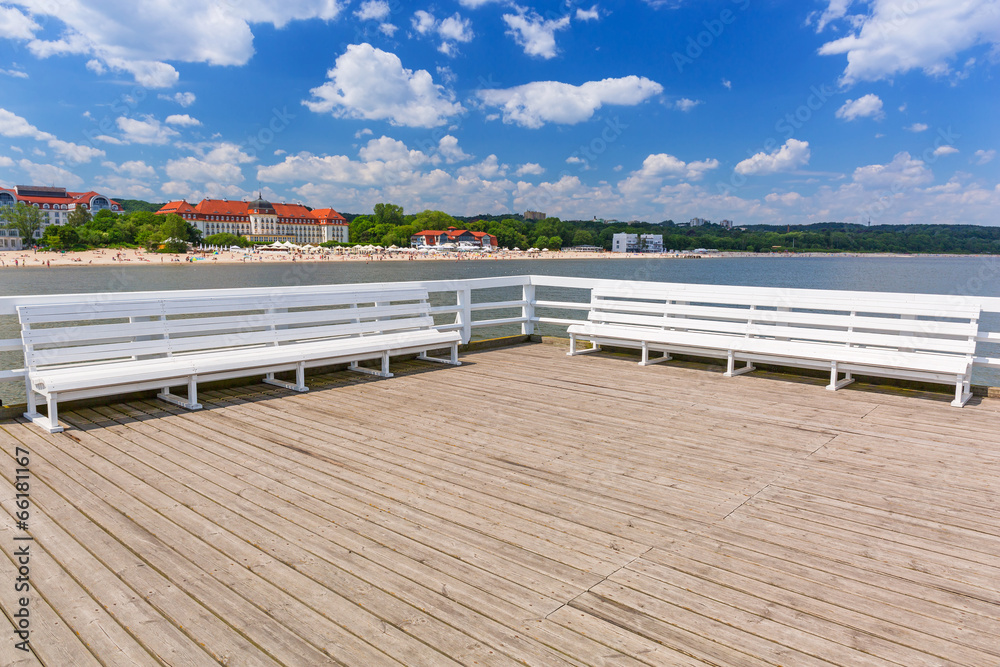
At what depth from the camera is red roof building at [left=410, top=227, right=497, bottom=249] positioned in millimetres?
158850

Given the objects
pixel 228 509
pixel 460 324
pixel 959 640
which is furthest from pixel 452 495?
pixel 460 324

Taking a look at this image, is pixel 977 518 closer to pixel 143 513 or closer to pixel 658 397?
pixel 658 397

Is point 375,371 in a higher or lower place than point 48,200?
lower

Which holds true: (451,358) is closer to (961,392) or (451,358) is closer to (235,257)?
(961,392)

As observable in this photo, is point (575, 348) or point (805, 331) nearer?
point (805, 331)

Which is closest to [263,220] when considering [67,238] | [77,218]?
[77,218]

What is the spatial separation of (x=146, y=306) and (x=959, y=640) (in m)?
5.70

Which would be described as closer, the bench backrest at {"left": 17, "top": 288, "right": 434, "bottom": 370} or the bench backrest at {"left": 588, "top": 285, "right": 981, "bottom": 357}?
the bench backrest at {"left": 17, "top": 288, "right": 434, "bottom": 370}

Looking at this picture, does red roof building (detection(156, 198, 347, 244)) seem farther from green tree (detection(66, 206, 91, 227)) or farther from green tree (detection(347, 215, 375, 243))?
green tree (detection(66, 206, 91, 227))

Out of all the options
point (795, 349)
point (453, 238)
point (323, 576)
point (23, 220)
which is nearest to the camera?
point (323, 576)

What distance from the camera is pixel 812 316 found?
21.6 ft

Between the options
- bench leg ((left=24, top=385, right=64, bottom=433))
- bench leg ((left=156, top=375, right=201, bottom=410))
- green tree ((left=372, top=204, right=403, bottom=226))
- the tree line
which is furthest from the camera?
green tree ((left=372, top=204, right=403, bottom=226))

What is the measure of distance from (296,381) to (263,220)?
162896 mm

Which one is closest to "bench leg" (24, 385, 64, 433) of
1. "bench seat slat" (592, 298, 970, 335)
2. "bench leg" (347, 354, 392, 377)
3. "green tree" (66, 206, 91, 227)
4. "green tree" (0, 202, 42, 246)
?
"bench leg" (347, 354, 392, 377)
